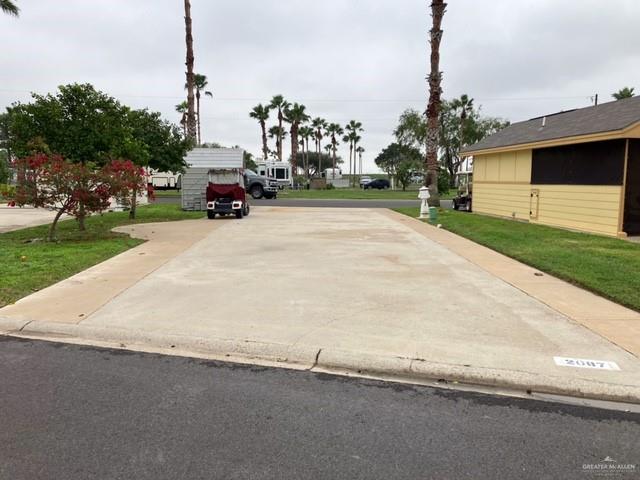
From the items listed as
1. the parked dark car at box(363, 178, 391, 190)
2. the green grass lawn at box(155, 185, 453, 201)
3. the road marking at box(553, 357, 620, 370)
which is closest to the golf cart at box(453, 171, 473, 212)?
the green grass lawn at box(155, 185, 453, 201)

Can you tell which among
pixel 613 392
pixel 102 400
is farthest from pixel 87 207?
pixel 613 392

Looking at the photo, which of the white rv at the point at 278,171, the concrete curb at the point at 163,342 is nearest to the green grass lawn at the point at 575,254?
the concrete curb at the point at 163,342

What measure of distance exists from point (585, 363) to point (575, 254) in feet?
21.6

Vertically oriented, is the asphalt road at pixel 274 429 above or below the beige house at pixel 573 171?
below

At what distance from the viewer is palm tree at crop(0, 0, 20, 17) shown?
26.1 meters

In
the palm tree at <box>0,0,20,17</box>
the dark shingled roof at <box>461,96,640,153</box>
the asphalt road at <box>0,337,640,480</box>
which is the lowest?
the asphalt road at <box>0,337,640,480</box>

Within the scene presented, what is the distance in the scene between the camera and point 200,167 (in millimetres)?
25031

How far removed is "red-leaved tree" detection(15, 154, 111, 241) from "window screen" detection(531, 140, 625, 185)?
43.7ft

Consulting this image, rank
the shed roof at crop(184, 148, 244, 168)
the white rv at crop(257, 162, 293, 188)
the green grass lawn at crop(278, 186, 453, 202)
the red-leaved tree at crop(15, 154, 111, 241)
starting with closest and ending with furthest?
the red-leaved tree at crop(15, 154, 111, 241) → the shed roof at crop(184, 148, 244, 168) → the green grass lawn at crop(278, 186, 453, 202) → the white rv at crop(257, 162, 293, 188)

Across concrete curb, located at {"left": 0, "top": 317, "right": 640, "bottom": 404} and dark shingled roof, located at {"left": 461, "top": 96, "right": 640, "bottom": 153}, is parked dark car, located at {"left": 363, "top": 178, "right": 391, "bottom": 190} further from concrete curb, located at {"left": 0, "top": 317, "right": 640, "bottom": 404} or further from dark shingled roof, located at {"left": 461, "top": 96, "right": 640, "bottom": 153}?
concrete curb, located at {"left": 0, "top": 317, "right": 640, "bottom": 404}

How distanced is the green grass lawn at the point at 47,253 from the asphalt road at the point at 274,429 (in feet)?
11.3

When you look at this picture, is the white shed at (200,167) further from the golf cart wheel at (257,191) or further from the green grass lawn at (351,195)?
the green grass lawn at (351,195)

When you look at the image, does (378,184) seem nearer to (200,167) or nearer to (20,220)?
(200,167)

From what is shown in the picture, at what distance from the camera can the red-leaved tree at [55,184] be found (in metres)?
12.4
